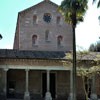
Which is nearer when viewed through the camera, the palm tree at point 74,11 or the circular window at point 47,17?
the palm tree at point 74,11

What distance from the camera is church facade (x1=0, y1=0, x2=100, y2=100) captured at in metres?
40.5

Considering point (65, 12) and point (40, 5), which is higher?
point (40, 5)

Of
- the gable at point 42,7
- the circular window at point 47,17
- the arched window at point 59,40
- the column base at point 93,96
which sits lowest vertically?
the column base at point 93,96

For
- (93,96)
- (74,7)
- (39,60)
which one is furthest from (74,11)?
(93,96)

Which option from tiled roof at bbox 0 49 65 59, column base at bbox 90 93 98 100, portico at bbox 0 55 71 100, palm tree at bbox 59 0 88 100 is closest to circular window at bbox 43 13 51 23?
tiled roof at bbox 0 49 65 59

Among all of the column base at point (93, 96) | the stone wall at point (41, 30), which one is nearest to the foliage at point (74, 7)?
the column base at point (93, 96)

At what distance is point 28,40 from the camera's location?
49844 mm

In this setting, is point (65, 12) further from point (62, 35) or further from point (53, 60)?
point (62, 35)

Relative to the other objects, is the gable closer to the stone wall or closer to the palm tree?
the stone wall

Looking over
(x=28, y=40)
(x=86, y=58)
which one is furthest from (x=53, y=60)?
(x=28, y=40)

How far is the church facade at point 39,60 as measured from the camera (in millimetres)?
40469

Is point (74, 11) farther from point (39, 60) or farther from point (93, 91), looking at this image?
point (93, 91)

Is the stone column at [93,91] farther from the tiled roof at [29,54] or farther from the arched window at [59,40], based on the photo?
the arched window at [59,40]

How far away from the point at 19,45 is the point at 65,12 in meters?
19.2
